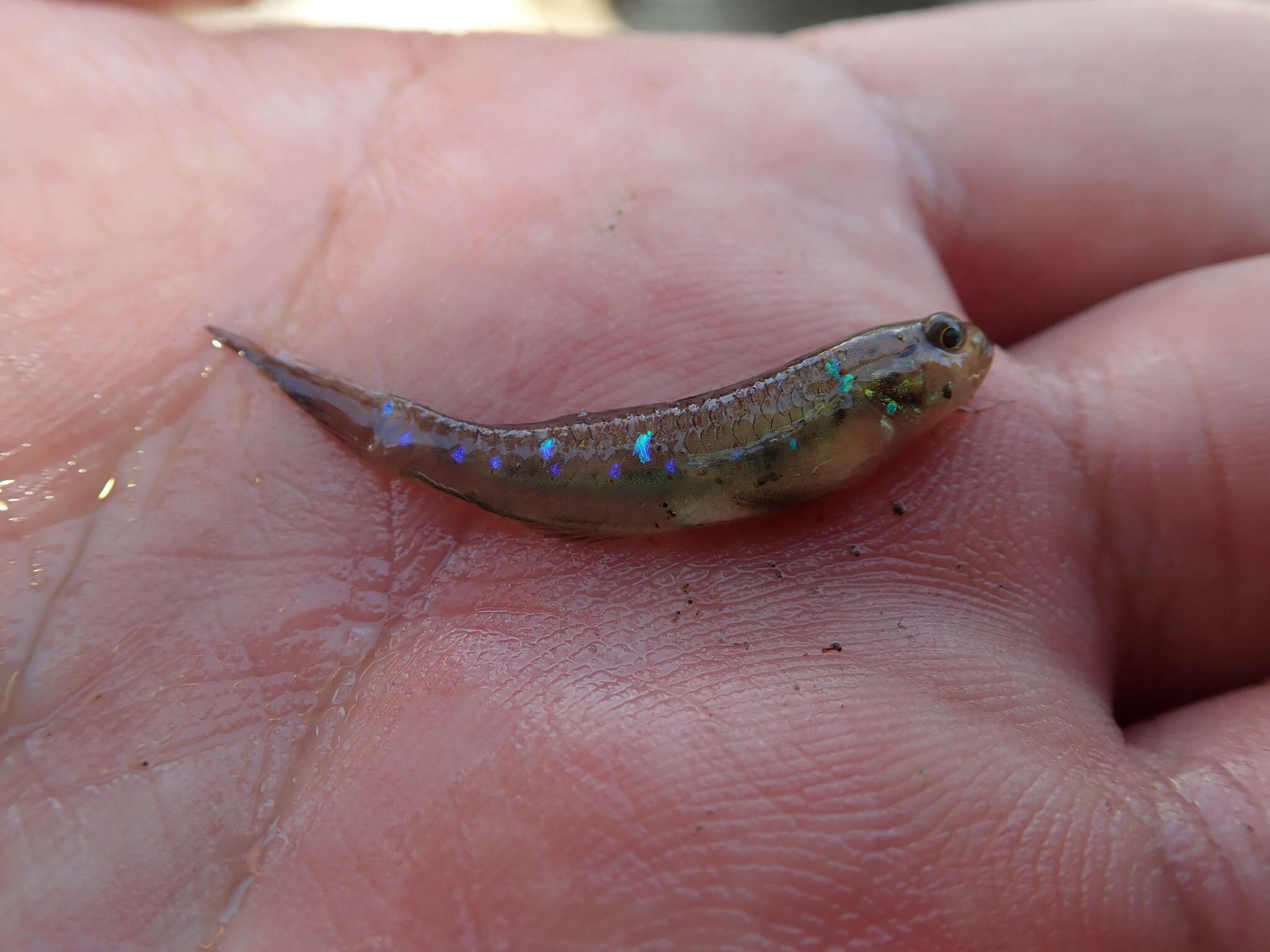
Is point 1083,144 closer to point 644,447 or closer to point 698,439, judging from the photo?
point 698,439

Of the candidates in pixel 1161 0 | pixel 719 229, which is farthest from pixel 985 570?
pixel 1161 0

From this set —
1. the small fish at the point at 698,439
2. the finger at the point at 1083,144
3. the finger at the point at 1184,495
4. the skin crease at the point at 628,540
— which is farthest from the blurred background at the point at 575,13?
the finger at the point at 1184,495

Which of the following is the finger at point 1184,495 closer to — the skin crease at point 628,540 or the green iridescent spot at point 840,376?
the skin crease at point 628,540

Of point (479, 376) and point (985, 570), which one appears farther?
point (479, 376)

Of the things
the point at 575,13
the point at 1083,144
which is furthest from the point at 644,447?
the point at 575,13

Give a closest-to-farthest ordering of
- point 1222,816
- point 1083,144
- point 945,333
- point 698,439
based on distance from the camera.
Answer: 1. point 1222,816
2. point 698,439
3. point 945,333
4. point 1083,144

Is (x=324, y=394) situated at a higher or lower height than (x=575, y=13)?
lower

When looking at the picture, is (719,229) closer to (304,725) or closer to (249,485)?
(249,485)
